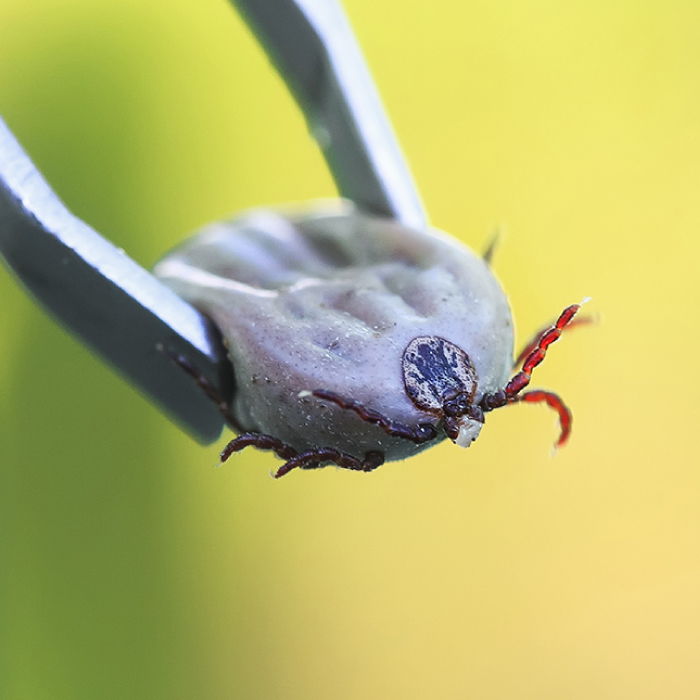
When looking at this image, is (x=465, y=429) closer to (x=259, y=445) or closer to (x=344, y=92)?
(x=259, y=445)

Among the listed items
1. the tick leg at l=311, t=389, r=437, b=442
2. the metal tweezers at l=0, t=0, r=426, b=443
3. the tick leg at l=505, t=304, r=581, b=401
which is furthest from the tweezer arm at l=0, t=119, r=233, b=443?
the tick leg at l=505, t=304, r=581, b=401

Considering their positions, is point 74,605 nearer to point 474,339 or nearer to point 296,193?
point 296,193

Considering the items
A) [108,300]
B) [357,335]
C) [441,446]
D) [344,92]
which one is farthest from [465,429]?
[441,446]

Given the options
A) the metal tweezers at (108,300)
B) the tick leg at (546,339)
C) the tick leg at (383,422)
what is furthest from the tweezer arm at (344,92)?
the tick leg at (383,422)

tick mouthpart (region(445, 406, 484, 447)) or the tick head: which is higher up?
the tick head

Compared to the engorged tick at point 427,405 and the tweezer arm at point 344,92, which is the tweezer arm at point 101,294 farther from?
the tweezer arm at point 344,92

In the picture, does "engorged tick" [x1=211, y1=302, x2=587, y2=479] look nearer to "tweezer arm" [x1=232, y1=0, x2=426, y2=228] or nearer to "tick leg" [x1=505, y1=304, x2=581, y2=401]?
"tick leg" [x1=505, y1=304, x2=581, y2=401]
